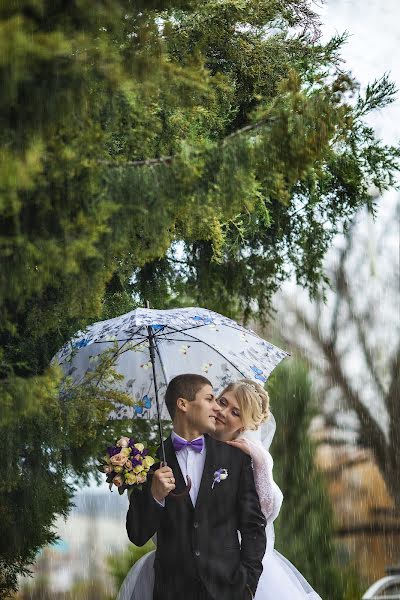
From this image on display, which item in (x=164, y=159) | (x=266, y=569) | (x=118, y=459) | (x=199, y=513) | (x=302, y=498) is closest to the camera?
(x=164, y=159)

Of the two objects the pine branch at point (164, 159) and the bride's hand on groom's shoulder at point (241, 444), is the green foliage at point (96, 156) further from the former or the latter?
the bride's hand on groom's shoulder at point (241, 444)

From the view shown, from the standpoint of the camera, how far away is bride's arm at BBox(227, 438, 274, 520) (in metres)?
3.35

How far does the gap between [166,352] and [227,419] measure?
0.38m

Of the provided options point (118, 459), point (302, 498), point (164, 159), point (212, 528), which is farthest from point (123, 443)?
point (302, 498)

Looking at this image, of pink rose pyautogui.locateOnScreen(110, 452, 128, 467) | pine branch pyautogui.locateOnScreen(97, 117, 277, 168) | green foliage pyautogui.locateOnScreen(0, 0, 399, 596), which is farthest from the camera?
pink rose pyautogui.locateOnScreen(110, 452, 128, 467)

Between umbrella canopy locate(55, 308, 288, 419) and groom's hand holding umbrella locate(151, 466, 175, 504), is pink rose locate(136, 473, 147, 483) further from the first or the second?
umbrella canopy locate(55, 308, 288, 419)

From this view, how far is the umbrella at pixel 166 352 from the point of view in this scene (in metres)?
3.33

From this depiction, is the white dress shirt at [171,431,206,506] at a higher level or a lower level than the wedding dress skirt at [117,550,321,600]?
higher

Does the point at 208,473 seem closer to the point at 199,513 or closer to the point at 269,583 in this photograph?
the point at 199,513

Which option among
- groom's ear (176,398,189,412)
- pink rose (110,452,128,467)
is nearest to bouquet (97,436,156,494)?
pink rose (110,452,128,467)

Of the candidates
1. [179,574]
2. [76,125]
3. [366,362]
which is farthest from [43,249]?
[366,362]

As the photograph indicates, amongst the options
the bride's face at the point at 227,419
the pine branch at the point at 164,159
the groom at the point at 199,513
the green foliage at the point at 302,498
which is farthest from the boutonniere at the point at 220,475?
the green foliage at the point at 302,498

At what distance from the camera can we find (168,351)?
350cm

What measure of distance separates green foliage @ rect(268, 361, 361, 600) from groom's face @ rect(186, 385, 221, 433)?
2426 millimetres
